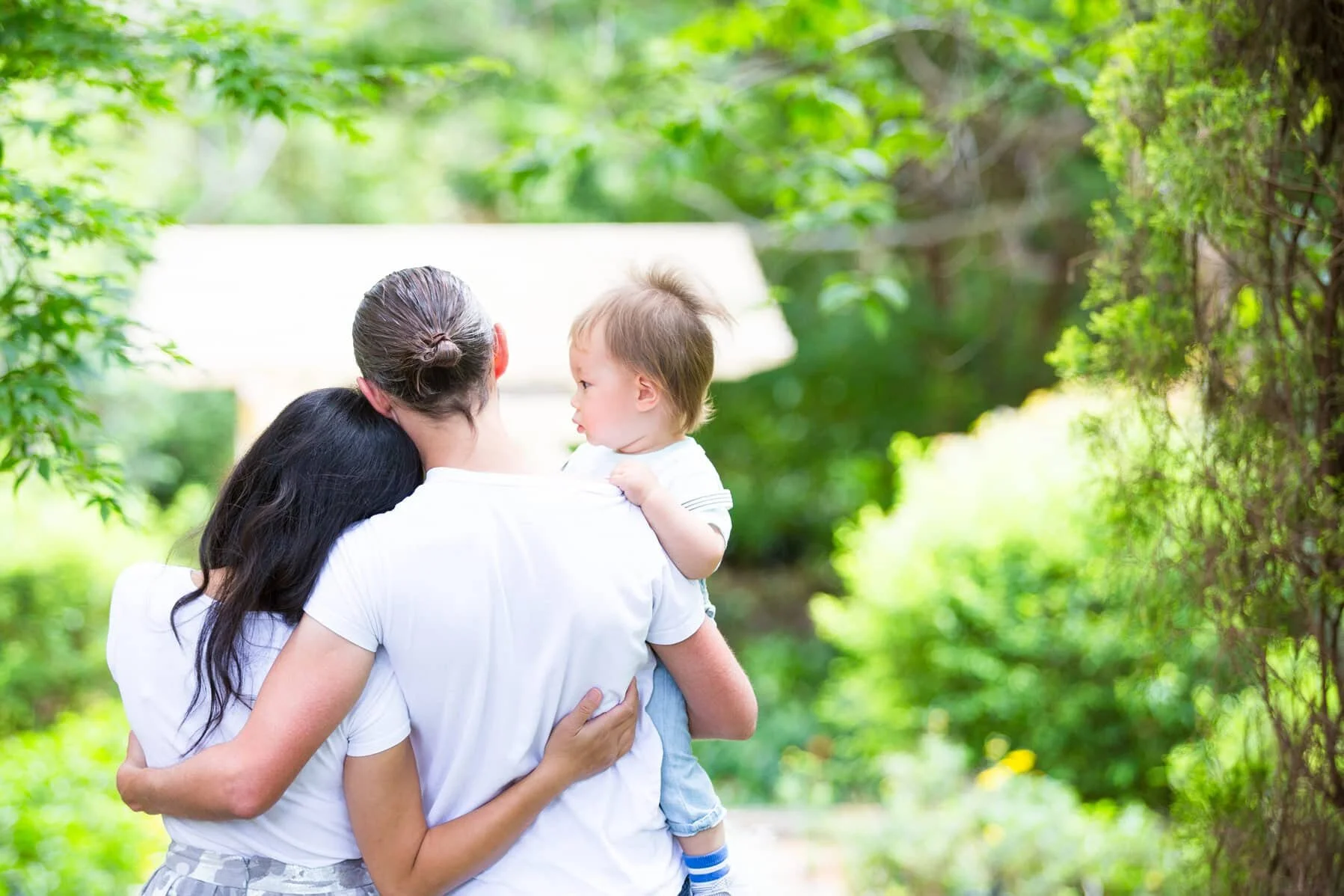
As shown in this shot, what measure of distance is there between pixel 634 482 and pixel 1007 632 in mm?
3738

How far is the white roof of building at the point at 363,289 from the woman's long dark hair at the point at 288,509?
11.5 ft

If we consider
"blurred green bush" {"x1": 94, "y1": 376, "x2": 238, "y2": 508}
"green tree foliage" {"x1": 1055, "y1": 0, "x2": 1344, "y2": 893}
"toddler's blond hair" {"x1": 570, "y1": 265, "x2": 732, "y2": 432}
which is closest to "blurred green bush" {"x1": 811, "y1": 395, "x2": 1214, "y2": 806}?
"green tree foliage" {"x1": 1055, "y1": 0, "x2": 1344, "y2": 893}

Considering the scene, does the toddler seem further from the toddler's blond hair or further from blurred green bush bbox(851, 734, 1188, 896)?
blurred green bush bbox(851, 734, 1188, 896)

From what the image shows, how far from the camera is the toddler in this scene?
167 centimetres

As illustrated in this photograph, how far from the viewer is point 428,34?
31.9 feet

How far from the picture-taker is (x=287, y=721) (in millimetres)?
1397

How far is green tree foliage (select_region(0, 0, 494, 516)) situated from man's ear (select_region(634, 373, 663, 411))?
115 centimetres

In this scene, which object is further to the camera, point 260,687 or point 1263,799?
point 1263,799

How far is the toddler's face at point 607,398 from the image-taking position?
1736 mm

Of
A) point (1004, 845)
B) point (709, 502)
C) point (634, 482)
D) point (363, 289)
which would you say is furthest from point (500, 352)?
point (363, 289)

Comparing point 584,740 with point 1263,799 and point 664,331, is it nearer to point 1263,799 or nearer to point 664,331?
point 664,331

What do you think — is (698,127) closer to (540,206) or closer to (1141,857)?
(1141,857)

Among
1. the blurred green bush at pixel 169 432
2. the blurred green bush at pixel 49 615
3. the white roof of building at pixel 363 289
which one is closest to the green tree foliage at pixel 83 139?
the white roof of building at pixel 363 289

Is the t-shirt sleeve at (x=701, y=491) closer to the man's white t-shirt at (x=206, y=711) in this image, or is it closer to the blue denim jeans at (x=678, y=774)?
the blue denim jeans at (x=678, y=774)
